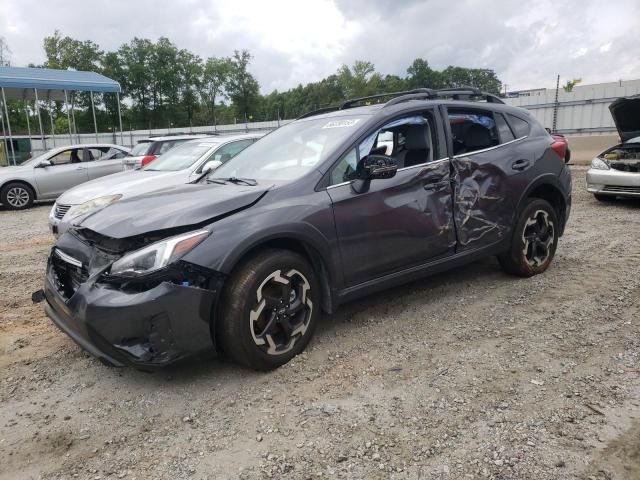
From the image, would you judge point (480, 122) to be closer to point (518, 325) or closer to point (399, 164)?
point (399, 164)

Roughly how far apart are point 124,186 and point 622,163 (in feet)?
28.1

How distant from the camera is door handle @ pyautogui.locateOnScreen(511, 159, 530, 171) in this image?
451 cm

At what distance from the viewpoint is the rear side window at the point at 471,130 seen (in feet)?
13.8

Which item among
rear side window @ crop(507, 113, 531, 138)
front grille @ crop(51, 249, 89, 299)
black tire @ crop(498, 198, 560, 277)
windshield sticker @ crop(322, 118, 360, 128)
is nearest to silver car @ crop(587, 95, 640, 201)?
black tire @ crop(498, 198, 560, 277)

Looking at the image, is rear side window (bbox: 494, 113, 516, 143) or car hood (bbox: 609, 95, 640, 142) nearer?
rear side window (bbox: 494, 113, 516, 143)

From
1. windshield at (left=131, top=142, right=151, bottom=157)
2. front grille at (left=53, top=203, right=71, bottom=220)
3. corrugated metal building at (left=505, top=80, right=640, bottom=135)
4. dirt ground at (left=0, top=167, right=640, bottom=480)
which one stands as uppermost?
corrugated metal building at (left=505, top=80, right=640, bottom=135)

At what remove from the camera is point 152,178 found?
23.4 ft

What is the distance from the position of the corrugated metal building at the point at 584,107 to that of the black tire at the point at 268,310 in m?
18.2

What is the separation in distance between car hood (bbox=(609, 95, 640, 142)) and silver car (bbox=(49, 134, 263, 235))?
671cm

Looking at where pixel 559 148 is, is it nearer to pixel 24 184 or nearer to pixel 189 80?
pixel 24 184

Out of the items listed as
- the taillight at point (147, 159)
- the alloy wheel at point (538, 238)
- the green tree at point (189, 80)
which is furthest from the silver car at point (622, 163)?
the green tree at point (189, 80)

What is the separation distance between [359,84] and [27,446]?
74.4 metres

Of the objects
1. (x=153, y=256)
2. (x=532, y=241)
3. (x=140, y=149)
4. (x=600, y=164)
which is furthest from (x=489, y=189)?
(x=140, y=149)

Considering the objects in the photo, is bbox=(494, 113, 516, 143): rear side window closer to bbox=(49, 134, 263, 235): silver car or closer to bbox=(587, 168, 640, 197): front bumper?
bbox=(49, 134, 263, 235): silver car
